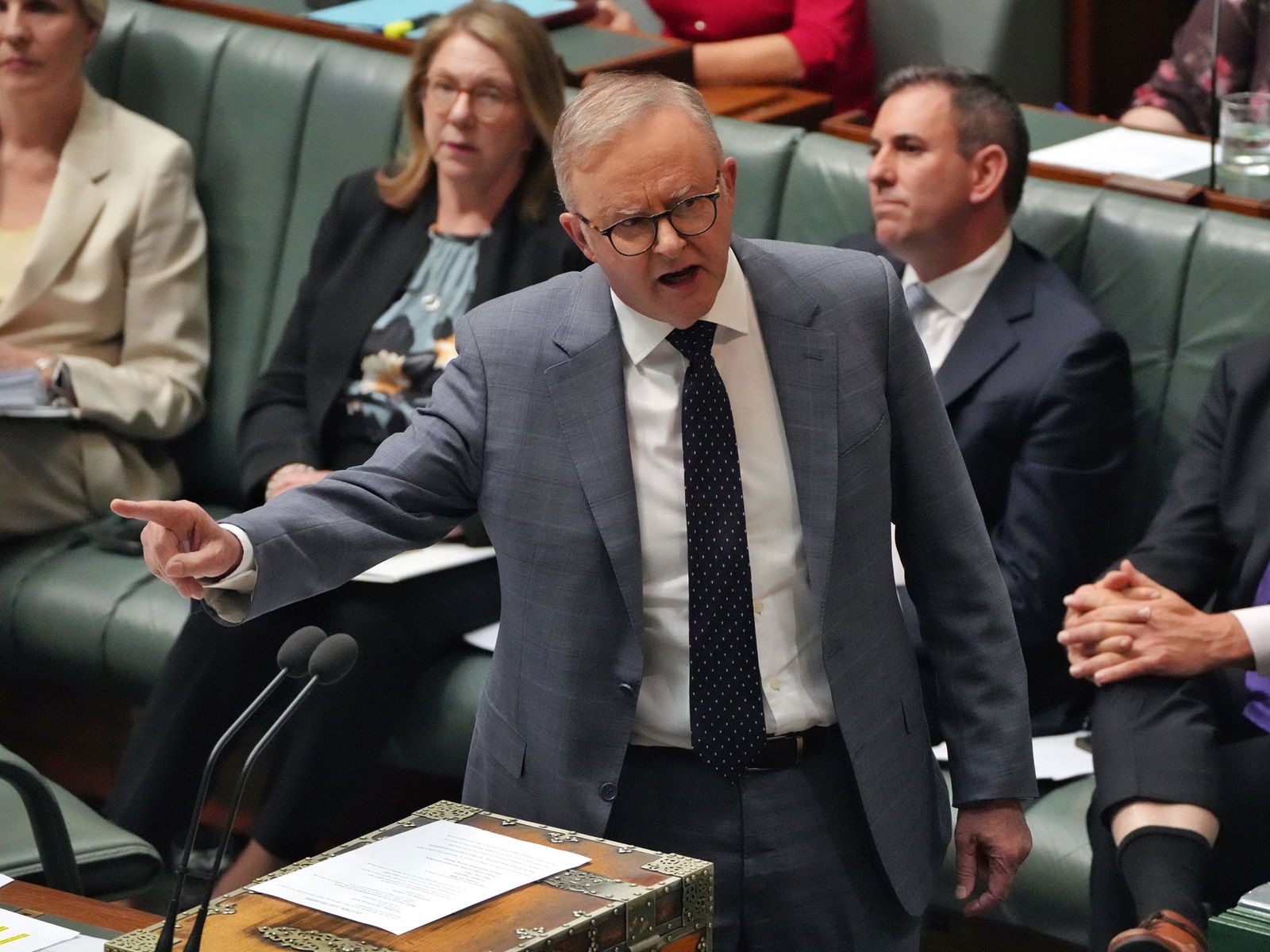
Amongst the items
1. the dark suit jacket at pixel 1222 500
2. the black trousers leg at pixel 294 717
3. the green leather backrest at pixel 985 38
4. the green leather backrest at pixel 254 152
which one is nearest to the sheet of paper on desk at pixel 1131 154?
the dark suit jacket at pixel 1222 500

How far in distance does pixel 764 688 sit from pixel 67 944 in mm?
637

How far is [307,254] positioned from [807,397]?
1856 millimetres

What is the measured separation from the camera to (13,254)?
10.7 ft

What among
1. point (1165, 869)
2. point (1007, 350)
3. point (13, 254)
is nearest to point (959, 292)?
point (1007, 350)

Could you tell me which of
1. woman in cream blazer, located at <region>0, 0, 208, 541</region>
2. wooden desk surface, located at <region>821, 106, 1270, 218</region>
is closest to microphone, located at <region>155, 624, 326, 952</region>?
wooden desk surface, located at <region>821, 106, 1270, 218</region>

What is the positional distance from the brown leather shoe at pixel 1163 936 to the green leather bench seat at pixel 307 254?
0.29 m

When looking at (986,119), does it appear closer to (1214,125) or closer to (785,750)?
(1214,125)

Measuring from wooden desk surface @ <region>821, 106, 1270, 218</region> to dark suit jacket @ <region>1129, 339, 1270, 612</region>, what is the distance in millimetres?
432

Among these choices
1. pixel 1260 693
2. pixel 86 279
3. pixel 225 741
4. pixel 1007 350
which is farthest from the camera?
pixel 86 279

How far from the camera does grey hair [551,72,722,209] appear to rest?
154 cm

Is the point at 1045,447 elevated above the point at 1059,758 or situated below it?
above

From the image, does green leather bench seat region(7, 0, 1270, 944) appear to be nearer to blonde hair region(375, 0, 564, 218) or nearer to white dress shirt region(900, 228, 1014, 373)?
white dress shirt region(900, 228, 1014, 373)

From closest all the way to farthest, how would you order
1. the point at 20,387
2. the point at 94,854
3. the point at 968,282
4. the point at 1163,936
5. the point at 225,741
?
the point at 225,741, the point at 1163,936, the point at 94,854, the point at 968,282, the point at 20,387

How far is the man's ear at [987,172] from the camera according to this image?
2.66m
